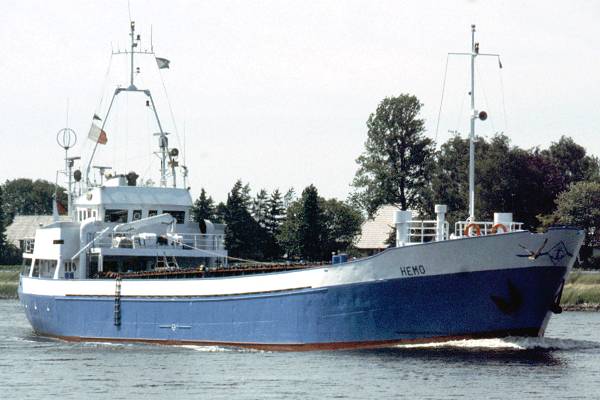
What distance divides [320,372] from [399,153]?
62572 mm

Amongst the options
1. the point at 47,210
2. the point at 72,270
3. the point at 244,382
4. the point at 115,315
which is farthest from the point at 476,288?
the point at 47,210

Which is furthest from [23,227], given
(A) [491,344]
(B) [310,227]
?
(A) [491,344]

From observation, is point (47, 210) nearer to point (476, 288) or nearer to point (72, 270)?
point (72, 270)

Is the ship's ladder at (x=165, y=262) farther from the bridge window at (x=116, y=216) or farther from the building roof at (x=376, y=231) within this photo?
the building roof at (x=376, y=231)

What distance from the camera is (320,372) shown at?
139ft

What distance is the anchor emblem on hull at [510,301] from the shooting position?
4569 cm

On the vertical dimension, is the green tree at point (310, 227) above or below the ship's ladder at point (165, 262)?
above

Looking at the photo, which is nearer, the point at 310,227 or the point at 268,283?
the point at 268,283

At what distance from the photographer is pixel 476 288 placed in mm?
45594

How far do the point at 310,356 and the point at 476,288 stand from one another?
5.96m

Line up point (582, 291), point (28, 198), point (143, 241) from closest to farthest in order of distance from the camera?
1. point (143, 241)
2. point (582, 291)
3. point (28, 198)

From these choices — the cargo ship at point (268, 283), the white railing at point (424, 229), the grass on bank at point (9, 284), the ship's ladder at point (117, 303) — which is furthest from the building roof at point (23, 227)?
the ship's ladder at point (117, 303)

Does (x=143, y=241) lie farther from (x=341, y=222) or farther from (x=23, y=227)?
(x=23, y=227)

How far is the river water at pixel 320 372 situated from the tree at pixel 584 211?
148ft
